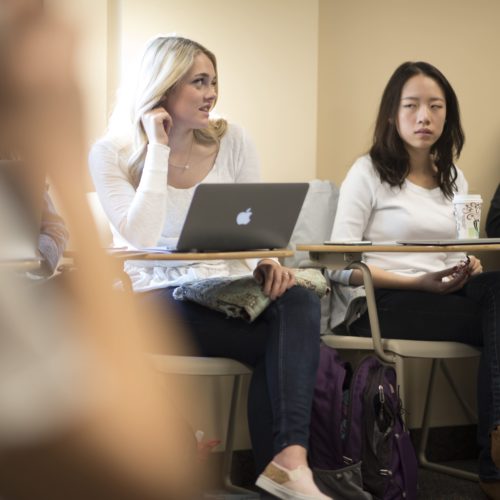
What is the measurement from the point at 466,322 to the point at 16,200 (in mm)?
2010

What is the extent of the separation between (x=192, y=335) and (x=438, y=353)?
0.72 m

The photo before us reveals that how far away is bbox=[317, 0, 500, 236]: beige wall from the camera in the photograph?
304cm

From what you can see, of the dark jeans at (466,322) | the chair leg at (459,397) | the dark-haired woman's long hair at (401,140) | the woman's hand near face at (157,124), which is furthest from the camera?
the chair leg at (459,397)

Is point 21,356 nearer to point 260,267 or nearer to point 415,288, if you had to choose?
point 260,267

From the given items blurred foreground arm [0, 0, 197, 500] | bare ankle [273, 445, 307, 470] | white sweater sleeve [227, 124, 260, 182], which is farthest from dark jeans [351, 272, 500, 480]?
blurred foreground arm [0, 0, 197, 500]

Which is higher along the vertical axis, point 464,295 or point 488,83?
point 488,83

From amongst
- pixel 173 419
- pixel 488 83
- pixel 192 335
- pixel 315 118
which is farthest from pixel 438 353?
pixel 173 419

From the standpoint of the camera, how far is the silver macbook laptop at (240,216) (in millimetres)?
1701

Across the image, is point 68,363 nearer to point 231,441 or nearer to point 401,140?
point 231,441

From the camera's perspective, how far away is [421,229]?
256 centimetres

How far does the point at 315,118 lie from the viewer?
2.87 m

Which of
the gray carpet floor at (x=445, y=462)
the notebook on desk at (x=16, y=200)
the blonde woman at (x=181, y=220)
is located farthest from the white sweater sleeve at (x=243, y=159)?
the notebook on desk at (x=16, y=200)

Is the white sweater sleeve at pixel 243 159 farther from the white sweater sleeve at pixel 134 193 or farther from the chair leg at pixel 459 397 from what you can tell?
the chair leg at pixel 459 397

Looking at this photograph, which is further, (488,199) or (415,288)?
(488,199)
